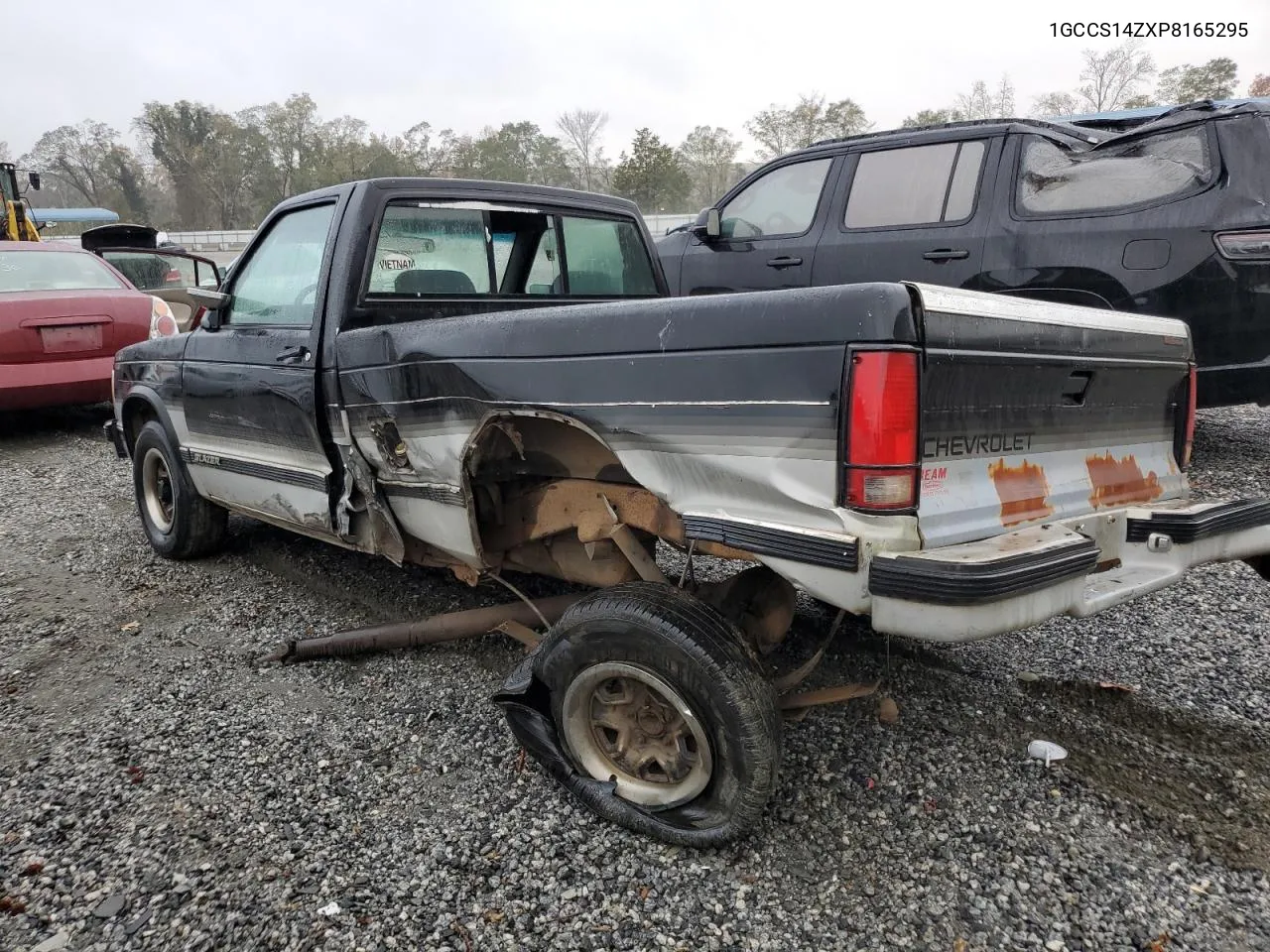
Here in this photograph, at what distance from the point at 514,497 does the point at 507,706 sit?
29.8 inches

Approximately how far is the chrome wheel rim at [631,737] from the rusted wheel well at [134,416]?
11.1 feet

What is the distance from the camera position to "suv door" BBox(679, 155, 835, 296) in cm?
592

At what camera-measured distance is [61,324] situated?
7074mm

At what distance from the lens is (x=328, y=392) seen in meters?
3.14

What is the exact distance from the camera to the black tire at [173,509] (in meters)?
4.38

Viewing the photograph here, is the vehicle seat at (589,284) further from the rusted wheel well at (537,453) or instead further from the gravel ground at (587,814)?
the gravel ground at (587,814)

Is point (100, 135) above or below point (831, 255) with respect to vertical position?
above

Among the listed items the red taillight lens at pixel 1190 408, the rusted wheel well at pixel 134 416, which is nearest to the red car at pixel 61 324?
the rusted wheel well at pixel 134 416

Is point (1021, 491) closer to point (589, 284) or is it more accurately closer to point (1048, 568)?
point (1048, 568)

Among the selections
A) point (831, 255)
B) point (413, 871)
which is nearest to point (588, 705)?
point (413, 871)

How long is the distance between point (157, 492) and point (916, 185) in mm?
4982

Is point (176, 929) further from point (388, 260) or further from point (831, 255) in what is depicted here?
point (831, 255)

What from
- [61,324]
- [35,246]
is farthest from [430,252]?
[35,246]

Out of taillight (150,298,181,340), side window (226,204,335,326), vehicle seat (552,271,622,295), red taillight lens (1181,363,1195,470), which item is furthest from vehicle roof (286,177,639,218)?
taillight (150,298,181,340)
